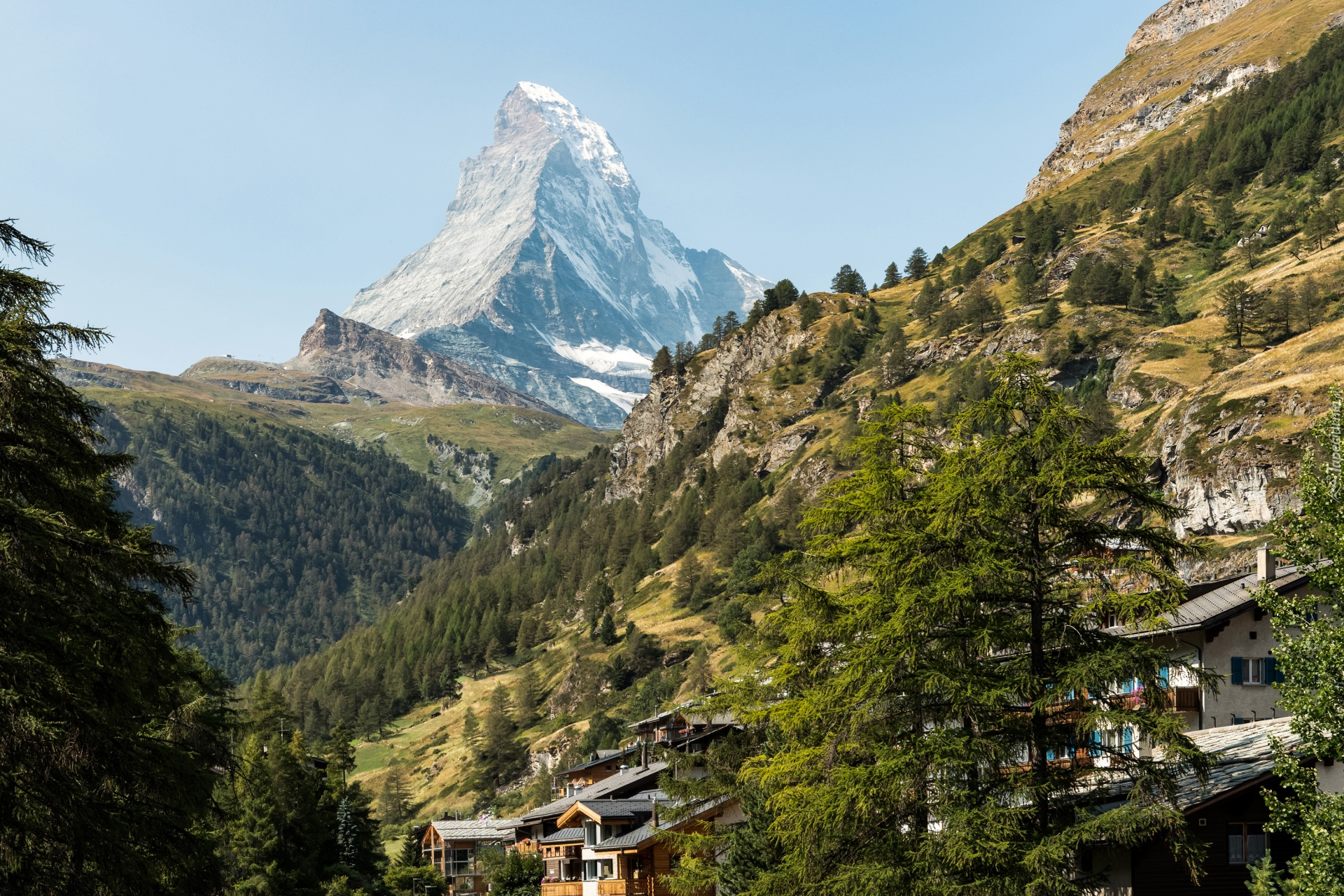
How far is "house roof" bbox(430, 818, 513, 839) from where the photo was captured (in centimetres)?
11050

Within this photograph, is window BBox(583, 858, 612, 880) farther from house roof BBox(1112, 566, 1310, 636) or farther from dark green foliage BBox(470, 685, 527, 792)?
dark green foliage BBox(470, 685, 527, 792)

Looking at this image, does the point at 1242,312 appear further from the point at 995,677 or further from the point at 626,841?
the point at 995,677

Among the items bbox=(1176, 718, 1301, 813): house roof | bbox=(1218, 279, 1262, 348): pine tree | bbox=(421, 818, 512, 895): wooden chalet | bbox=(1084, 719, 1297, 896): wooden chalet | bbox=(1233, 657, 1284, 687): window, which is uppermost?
bbox=(1218, 279, 1262, 348): pine tree

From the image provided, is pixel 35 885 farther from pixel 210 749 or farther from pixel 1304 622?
pixel 1304 622

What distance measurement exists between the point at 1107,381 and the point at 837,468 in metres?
46.7

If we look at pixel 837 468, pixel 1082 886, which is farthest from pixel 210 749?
pixel 837 468

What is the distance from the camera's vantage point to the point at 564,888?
6669 cm

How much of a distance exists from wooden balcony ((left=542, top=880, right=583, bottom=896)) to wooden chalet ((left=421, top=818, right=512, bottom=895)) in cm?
3933

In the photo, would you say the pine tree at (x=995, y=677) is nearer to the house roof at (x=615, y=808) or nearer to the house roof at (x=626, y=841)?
the house roof at (x=626, y=841)

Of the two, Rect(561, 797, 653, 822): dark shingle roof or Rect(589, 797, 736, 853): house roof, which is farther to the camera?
Rect(561, 797, 653, 822): dark shingle roof

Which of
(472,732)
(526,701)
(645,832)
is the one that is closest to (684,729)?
(645,832)

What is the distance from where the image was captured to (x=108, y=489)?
30.7 m

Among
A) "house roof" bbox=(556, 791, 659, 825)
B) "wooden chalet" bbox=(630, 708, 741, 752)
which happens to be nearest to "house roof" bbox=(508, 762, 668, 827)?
"house roof" bbox=(556, 791, 659, 825)

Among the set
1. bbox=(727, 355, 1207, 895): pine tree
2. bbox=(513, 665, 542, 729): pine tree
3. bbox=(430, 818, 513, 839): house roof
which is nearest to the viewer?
bbox=(727, 355, 1207, 895): pine tree
